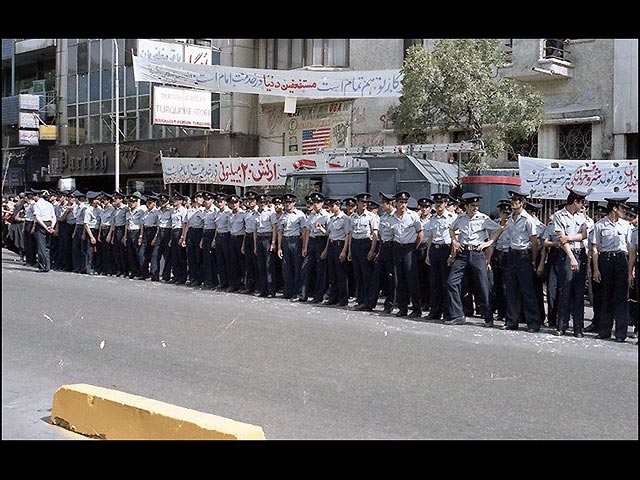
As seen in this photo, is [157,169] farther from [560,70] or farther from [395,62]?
[560,70]

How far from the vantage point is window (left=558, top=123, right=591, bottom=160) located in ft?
57.3

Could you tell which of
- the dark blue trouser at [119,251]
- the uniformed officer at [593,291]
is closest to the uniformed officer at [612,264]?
the uniformed officer at [593,291]

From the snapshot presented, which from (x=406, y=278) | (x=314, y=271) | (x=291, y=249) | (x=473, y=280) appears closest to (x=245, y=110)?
(x=291, y=249)

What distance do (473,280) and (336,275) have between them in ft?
8.18

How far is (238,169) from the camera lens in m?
20.8

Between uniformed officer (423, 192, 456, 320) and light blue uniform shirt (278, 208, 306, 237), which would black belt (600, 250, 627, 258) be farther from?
light blue uniform shirt (278, 208, 306, 237)

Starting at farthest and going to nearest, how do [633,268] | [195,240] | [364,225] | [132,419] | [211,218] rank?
[195,240] → [211,218] → [364,225] → [633,268] → [132,419]

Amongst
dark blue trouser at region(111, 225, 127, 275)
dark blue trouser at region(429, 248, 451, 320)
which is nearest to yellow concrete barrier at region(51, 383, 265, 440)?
dark blue trouser at region(429, 248, 451, 320)

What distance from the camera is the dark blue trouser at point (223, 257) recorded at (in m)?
13.6

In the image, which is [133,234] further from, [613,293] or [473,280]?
[613,293]

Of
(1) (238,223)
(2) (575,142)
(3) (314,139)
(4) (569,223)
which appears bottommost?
(1) (238,223)

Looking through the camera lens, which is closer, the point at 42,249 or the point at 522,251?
the point at 522,251

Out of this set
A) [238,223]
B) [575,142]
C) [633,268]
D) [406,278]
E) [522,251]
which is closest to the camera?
[633,268]

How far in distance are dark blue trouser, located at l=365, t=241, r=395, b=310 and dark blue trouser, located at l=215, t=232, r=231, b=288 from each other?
338 centimetres
